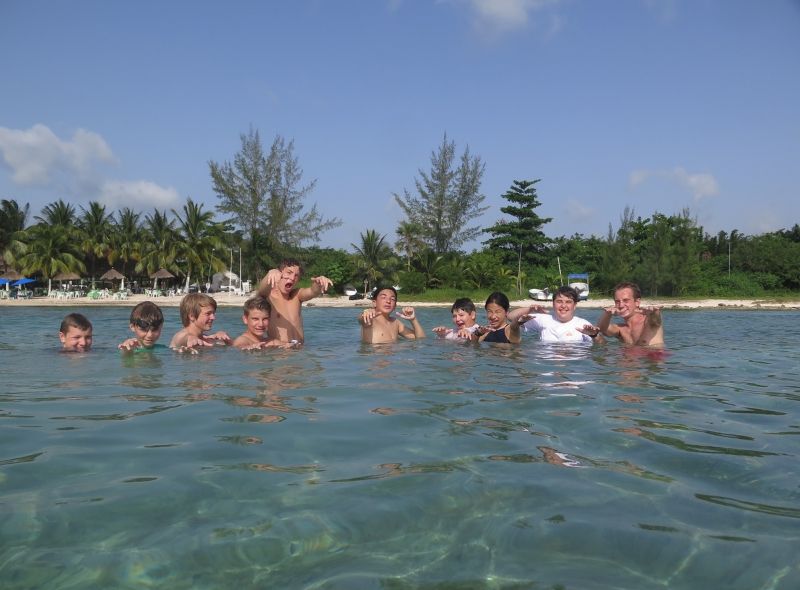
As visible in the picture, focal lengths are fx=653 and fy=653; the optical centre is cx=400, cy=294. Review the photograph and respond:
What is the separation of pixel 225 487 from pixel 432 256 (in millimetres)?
36435

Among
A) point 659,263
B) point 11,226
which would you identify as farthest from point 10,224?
point 659,263

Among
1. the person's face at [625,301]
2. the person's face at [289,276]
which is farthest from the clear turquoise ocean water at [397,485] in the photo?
the person's face at [289,276]

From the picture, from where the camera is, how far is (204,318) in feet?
23.9

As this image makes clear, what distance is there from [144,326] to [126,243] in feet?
139

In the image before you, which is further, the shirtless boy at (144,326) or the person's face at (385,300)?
the person's face at (385,300)

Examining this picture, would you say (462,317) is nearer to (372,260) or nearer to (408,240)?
(372,260)

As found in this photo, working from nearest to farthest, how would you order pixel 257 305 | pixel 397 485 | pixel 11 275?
pixel 397 485 < pixel 257 305 < pixel 11 275

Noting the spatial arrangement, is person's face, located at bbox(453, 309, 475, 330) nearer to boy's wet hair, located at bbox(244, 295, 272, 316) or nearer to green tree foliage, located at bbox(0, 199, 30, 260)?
boy's wet hair, located at bbox(244, 295, 272, 316)

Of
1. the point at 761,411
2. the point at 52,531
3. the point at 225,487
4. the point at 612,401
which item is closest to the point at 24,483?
the point at 52,531

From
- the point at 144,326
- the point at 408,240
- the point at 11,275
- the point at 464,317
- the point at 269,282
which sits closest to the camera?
the point at 144,326

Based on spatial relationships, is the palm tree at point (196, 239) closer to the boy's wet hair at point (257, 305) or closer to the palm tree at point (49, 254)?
the palm tree at point (49, 254)

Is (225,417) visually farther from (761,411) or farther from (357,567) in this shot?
(761,411)

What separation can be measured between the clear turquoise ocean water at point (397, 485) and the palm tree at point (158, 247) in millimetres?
41835

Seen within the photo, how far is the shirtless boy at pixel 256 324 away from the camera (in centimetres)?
722
